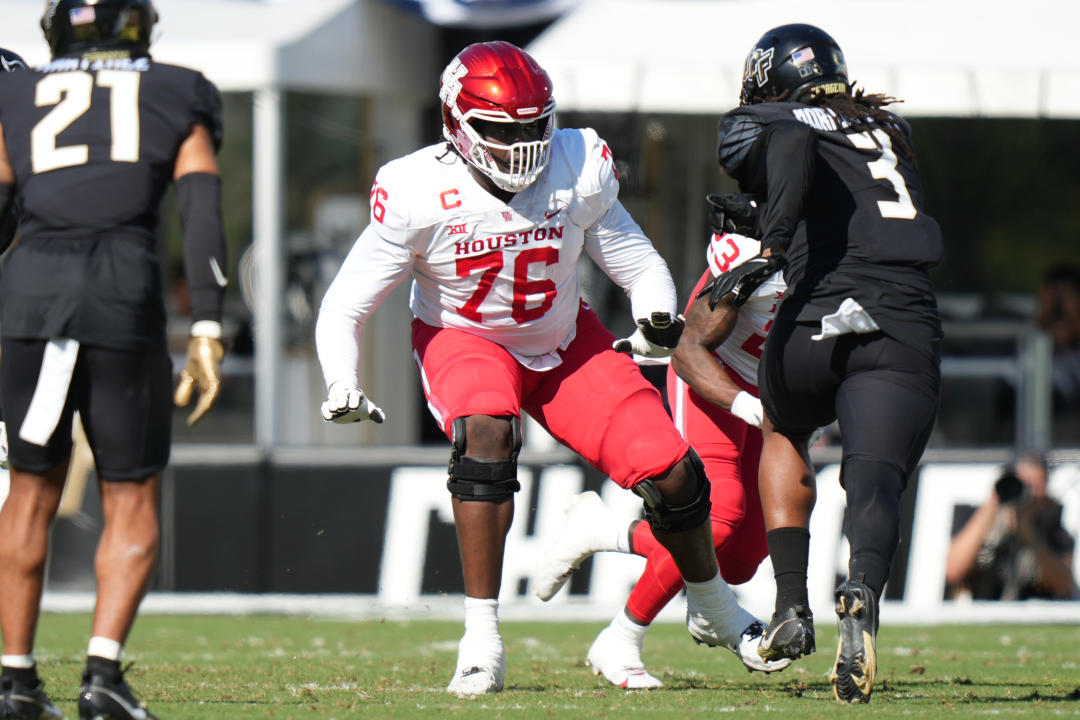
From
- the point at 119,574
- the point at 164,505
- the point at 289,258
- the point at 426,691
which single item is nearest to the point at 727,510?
the point at 426,691

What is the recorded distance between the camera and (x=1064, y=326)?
38.2ft

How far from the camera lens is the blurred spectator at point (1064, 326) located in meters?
11.6

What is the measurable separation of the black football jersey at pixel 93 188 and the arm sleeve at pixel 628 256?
1.50 metres

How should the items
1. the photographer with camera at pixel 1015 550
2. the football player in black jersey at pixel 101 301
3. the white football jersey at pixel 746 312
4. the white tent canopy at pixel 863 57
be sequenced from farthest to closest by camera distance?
the white tent canopy at pixel 863 57
the photographer with camera at pixel 1015 550
the white football jersey at pixel 746 312
the football player in black jersey at pixel 101 301

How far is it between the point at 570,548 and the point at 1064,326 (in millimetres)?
6704

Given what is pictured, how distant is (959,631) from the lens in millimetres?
8469

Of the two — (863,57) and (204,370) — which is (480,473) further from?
(863,57)

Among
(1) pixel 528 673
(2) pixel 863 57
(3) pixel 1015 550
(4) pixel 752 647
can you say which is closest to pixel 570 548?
(1) pixel 528 673

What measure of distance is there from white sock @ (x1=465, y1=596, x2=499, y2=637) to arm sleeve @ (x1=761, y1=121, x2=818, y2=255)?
1.33 m

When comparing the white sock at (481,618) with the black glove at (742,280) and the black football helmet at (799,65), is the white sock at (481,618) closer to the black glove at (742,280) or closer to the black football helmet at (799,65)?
the black glove at (742,280)

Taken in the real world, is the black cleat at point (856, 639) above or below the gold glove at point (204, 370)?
below

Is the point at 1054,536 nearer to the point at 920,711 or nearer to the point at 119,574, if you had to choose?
the point at 920,711

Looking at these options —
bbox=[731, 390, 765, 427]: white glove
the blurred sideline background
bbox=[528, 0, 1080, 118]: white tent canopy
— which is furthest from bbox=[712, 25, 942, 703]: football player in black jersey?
bbox=[528, 0, 1080, 118]: white tent canopy

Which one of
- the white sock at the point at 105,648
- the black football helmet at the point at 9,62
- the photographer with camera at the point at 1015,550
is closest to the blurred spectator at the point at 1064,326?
the photographer with camera at the point at 1015,550
